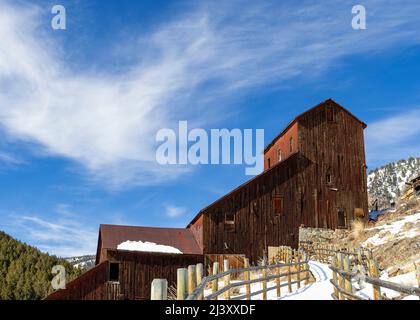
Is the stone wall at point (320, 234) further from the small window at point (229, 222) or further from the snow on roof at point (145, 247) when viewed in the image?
the snow on roof at point (145, 247)

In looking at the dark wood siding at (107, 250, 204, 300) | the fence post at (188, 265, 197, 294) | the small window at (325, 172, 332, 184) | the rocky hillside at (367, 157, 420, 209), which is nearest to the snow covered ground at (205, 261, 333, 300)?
the fence post at (188, 265, 197, 294)

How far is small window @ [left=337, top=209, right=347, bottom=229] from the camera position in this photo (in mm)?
37209

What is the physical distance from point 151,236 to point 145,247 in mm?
2251

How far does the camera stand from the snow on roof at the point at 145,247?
32.0 metres

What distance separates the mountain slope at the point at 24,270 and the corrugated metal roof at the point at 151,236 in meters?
24.7

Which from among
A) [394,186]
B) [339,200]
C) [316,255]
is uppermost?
[394,186]

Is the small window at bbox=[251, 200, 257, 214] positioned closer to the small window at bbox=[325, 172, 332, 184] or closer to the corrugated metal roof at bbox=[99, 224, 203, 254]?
the corrugated metal roof at bbox=[99, 224, 203, 254]

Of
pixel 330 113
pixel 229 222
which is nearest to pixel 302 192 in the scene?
pixel 229 222

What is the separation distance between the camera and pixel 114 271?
31.2m

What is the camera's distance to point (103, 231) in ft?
112

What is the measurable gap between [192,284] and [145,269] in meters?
22.8
